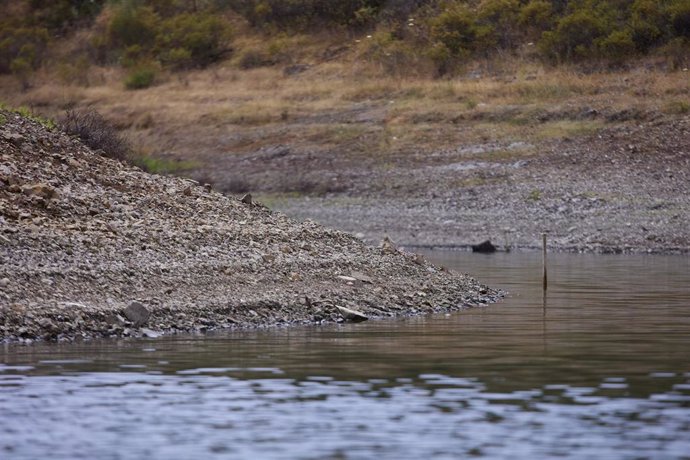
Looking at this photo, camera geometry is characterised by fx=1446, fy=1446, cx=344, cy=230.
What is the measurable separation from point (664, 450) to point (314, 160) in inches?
1443

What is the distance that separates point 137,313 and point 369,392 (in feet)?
16.9

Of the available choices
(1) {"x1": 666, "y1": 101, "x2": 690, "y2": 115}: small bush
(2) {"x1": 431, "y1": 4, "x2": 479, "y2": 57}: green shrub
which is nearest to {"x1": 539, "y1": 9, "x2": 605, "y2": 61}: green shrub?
(2) {"x1": 431, "y1": 4, "x2": 479, "y2": 57}: green shrub

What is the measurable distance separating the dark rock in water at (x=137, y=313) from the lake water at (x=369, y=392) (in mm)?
573

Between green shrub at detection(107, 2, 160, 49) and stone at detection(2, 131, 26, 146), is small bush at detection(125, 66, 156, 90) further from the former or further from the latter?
stone at detection(2, 131, 26, 146)

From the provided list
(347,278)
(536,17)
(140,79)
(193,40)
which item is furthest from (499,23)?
(347,278)

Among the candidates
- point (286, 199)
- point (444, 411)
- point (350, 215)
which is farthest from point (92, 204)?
point (286, 199)

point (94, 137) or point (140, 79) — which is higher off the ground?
point (140, 79)

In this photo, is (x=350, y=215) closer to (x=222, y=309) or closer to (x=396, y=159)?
(x=396, y=159)

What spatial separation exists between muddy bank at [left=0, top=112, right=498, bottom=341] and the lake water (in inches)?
32.5

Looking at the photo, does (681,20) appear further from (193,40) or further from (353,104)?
(193,40)

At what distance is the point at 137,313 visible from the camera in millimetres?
17516

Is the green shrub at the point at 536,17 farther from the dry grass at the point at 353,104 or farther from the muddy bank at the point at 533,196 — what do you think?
the muddy bank at the point at 533,196

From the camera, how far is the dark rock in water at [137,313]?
17438 millimetres

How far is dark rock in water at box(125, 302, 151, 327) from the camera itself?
1744 cm
